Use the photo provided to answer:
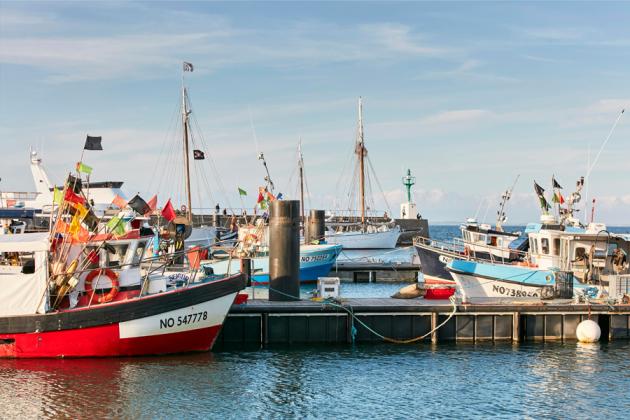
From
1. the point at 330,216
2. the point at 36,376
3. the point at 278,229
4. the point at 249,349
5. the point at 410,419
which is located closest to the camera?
the point at 410,419

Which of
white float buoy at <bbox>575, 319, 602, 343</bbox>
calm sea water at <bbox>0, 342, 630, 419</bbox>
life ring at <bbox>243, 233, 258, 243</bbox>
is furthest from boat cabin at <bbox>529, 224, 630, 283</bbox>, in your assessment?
life ring at <bbox>243, 233, 258, 243</bbox>

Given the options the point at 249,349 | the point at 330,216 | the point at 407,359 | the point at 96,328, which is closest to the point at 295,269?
the point at 249,349

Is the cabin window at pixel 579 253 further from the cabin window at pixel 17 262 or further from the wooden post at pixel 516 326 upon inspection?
the cabin window at pixel 17 262

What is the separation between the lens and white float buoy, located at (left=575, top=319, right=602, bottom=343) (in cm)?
2998

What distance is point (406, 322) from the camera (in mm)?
30312

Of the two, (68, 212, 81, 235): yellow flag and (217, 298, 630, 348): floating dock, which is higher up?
(68, 212, 81, 235): yellow flag

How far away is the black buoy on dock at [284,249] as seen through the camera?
31.2 metres

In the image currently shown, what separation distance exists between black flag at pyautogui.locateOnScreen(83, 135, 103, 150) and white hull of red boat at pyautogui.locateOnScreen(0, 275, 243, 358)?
5.80 meters

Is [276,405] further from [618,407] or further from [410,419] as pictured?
[618,407]

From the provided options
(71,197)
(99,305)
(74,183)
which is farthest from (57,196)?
(99,305)

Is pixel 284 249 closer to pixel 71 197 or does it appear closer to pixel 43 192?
pixel 71 197

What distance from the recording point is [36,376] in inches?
961

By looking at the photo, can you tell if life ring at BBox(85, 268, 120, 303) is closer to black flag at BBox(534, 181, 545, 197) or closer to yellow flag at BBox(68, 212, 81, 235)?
yellow flag at BBox(68, 212, 81, 235)

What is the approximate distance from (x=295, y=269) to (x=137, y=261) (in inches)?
275
